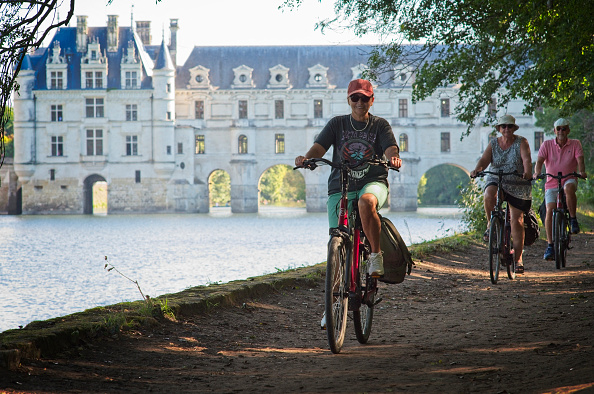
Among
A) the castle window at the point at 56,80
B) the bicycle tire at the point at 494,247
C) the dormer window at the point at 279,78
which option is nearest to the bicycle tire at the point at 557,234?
the bicycle tire at the point at 494,247

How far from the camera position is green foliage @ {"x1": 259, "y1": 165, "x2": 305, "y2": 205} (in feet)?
242

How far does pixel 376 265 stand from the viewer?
4.65 metres

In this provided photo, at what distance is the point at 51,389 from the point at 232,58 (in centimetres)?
5669

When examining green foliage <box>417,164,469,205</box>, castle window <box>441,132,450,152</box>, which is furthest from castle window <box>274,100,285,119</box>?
green foliage <box>417,164,469,205</box>

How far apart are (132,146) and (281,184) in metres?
22.8

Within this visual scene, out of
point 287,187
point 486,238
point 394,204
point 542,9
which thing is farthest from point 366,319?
point 287,187

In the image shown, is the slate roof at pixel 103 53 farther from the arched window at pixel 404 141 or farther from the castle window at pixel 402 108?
the arched window at pixel 404 141

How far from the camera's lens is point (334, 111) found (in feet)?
189

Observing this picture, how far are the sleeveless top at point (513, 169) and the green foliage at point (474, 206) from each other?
5827mm

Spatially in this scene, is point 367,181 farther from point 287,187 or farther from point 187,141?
point 287,187

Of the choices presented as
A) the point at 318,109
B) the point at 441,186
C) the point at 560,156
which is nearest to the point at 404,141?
the point at 318,109

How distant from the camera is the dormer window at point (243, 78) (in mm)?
57469

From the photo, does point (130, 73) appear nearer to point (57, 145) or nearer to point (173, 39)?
point (173, 39)

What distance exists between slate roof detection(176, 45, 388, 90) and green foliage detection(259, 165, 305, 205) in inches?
574
